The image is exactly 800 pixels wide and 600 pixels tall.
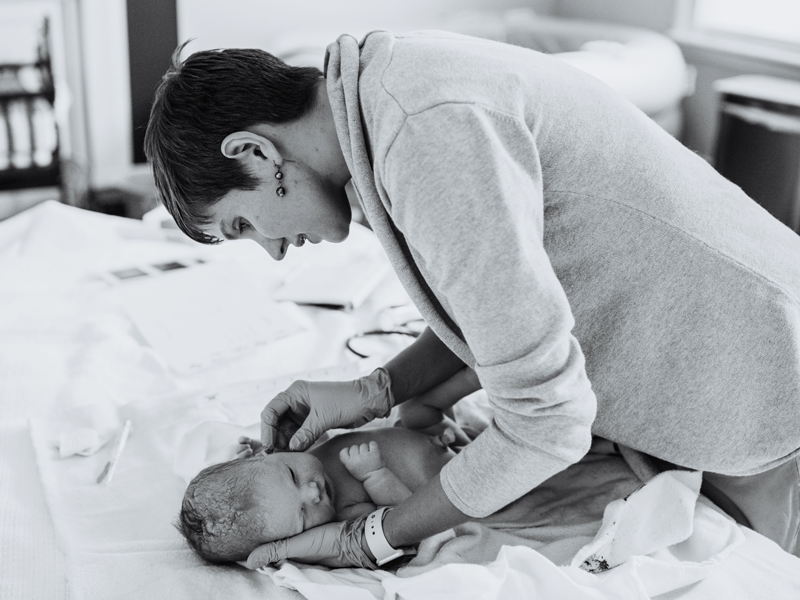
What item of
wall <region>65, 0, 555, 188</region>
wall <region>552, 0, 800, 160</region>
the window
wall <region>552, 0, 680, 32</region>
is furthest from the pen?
wall <region>552, 0, 680, 32</region>

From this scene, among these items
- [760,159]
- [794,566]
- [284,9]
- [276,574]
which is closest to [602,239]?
[794,566]

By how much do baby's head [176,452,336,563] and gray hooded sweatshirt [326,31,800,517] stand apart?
273 mm

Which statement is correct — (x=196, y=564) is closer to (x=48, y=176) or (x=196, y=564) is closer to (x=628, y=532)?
(x=628, y=532)

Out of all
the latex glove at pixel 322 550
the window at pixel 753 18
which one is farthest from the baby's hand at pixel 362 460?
the window at pixel 753 18

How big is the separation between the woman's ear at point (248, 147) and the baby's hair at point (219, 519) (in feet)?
1.65

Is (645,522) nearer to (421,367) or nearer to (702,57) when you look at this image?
(421,367)

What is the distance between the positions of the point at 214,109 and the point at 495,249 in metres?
0.42

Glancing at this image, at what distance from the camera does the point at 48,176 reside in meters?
3.73

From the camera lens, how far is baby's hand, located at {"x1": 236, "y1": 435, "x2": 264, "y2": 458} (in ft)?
4.54

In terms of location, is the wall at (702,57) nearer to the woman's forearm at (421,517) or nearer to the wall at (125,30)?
the wall at (125,30)

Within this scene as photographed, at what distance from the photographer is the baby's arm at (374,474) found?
1308 mm

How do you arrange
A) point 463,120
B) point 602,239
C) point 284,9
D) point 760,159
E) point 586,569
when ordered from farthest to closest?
point 284,9 → point 760,159 → point 586,569 → point 602,239 → point 463,120

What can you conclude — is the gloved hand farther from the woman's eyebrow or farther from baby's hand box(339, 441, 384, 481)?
the woman's eyebrow

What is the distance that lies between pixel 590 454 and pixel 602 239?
1.58 ft
